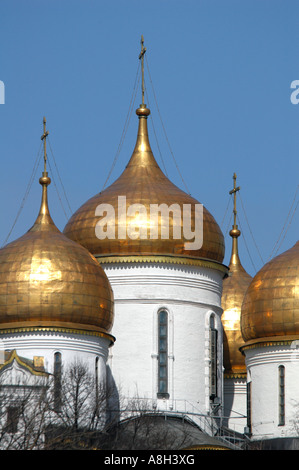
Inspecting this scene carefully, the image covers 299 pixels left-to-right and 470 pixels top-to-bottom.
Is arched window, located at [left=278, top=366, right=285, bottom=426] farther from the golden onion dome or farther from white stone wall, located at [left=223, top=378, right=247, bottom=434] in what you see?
white stone wall, located at [left=223, top=378, right=247, bottom=434]

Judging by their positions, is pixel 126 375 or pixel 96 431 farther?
pixel 126 375

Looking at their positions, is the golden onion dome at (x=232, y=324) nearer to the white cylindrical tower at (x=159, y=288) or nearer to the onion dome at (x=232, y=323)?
the onion dome at (x=232, y=323)

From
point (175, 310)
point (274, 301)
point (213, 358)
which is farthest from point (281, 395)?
point (175, 310)

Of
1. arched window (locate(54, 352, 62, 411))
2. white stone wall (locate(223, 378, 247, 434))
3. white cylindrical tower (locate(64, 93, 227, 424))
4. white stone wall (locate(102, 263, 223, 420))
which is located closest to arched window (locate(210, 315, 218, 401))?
white cylindrical tower (locate(64, 93, 227, 424))

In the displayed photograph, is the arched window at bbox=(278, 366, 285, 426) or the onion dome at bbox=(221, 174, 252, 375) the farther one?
the onion dome at bbox=(221, 174, 252, 375)

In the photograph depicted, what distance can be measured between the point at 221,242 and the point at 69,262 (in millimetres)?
5861

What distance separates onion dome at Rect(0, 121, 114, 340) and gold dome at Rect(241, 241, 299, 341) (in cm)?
459

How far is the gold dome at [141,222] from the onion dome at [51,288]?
2.41 meters

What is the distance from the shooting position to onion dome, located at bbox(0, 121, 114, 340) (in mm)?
43750

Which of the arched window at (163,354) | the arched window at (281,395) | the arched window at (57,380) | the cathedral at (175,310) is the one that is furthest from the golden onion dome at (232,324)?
the arched window at (57,380)

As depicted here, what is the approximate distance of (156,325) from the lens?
47.1m

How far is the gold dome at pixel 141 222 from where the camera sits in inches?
1859
